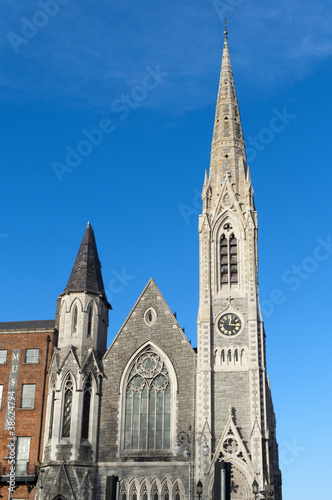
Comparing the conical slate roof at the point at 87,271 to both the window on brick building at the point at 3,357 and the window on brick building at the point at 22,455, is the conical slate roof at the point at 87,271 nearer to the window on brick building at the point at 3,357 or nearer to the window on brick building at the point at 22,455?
the window on brick building at the point at 3,357

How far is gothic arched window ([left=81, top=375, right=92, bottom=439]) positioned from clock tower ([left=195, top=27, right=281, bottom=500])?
291 inches

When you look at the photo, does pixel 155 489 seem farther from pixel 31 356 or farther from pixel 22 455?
pixel 31 356

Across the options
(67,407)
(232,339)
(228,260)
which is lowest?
(67,407)

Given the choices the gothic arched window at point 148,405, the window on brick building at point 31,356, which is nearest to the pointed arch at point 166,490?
the gothic arched window at point 148,405

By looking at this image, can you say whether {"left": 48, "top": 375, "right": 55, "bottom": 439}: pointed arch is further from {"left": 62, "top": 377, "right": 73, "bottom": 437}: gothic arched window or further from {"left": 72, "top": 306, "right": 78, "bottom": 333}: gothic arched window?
{"left": 72, "top": 306, "right": 78, "bottom": 333}: gothic arched window

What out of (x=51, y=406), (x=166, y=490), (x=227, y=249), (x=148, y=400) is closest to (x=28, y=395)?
(x=51, y=406)

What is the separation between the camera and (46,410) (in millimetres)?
45312

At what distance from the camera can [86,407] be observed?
144ft

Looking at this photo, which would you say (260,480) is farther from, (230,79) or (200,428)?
(230,79)

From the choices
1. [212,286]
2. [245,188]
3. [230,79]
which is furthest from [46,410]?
[230,79]

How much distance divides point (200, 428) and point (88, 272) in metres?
14.1

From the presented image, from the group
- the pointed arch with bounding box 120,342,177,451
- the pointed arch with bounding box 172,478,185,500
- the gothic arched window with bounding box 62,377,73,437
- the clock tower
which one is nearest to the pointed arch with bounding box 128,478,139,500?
the pointed arch with bounding box 120,342,177,451

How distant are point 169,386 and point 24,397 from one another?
411 inches

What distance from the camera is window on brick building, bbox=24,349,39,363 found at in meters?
47.5
